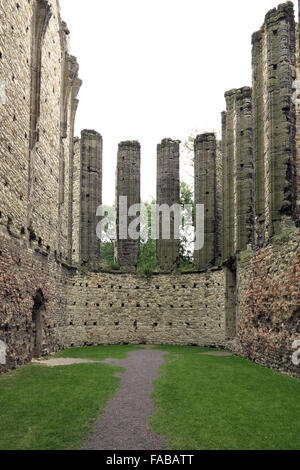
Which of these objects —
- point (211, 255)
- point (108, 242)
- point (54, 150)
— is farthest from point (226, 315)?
point (108, 242)

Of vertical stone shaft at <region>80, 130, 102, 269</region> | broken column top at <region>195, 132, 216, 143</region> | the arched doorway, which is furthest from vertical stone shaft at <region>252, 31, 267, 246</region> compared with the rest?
vertical stone shaft at <region>80, 130, 102, 269</region>

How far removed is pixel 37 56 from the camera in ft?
46.9

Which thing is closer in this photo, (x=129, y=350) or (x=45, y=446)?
(x=45, y=446)

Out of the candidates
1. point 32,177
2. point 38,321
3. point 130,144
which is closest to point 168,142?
point 130,144

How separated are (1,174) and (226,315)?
40.5ft

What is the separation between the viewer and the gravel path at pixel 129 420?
18.0 ft

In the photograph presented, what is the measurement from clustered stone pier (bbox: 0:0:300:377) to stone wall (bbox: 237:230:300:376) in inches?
2.2

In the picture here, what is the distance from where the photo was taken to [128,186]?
23.2 meters

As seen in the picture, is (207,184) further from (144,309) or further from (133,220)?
(144,309)

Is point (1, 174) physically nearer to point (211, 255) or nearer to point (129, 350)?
point (129, 350)

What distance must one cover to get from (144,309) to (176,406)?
14008 millimetres

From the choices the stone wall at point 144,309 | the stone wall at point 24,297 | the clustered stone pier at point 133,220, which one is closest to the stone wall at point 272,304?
the clustered stone pier at point 133,220

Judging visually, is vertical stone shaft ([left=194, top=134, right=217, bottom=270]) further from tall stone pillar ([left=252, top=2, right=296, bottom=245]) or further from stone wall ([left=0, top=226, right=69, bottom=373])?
stone wall ([left=0, top=226, right=69, bottom=373])

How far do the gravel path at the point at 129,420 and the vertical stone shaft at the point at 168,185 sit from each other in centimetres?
1157
